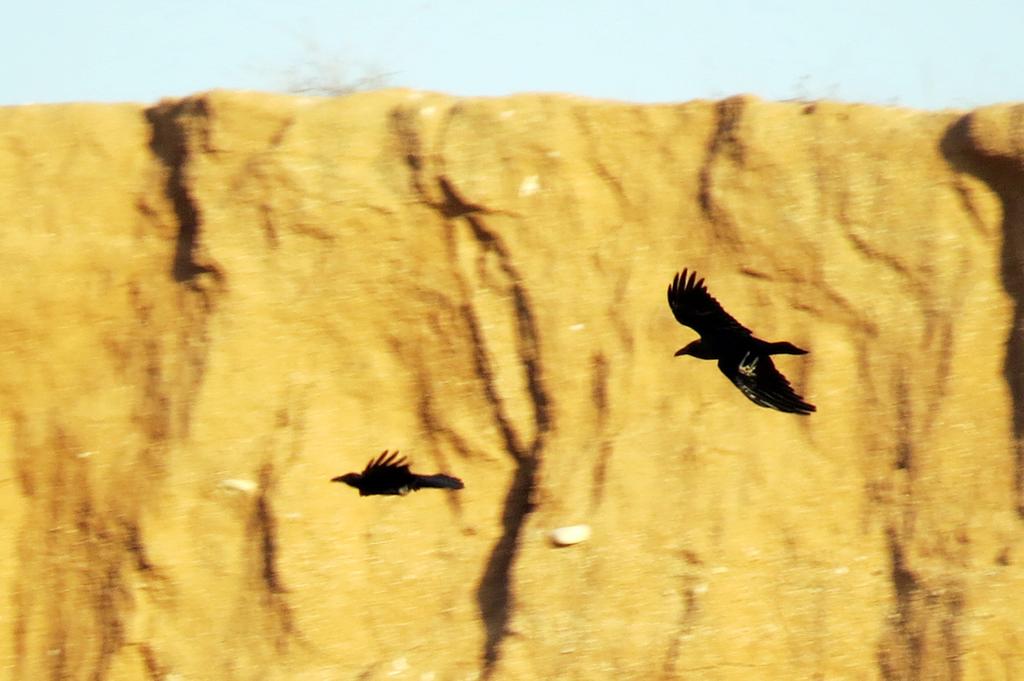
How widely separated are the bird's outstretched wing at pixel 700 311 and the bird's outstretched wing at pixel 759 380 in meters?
0.09

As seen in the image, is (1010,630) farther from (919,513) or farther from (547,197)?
(547,197)

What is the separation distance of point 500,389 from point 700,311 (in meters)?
2.67

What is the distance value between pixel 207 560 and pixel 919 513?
3.19 m

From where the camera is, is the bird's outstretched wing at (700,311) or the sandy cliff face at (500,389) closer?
the bird's outstretched wing at (700,311)

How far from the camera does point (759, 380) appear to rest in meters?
5.31

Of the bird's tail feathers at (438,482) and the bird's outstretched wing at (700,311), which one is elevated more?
the bird's outstretched wing at (700,311)

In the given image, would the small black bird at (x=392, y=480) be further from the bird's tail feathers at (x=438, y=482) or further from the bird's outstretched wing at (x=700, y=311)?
the bird's outstretched wing at (x=700, y=311)

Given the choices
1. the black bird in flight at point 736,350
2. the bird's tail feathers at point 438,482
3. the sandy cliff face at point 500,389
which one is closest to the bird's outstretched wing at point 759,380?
the black bird in flight at point 736,350

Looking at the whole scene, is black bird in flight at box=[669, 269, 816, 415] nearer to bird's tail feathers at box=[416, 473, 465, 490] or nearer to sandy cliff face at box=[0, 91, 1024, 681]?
bird's tail feathers at box=[416, 473, 465, 490]

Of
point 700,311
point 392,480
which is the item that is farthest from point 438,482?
point 700,311

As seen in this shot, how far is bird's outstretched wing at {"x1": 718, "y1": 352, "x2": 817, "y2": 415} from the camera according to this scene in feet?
17.4

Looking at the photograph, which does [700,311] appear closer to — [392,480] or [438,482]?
[438,482]

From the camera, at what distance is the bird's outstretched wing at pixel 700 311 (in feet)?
17.3

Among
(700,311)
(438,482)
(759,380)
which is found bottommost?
(438,482)
